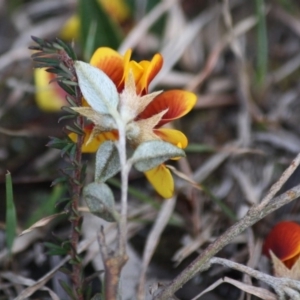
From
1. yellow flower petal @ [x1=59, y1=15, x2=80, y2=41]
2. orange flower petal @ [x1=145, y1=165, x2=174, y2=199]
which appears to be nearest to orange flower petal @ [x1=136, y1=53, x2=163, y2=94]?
orange flower petal @ [x1=145, y1=165, x2=174, y2=199]

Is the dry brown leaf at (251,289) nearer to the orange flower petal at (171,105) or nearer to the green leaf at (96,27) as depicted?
the orange flower petal at (171,105)

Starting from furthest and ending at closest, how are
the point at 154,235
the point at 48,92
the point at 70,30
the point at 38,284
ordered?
the point at 70,30
the point at 48,92
the point at 154,235
the point at 38,284

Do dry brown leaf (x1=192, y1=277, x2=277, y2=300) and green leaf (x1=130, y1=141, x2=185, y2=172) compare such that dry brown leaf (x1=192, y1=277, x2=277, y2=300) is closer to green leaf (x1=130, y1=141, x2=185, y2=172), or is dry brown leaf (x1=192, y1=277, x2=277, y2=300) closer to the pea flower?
the pea flower

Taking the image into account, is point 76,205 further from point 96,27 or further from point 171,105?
point 96,27

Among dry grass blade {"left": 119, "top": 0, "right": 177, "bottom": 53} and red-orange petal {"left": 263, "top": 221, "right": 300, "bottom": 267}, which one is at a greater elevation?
dry grass blade {"left": 119, "top": 0, "right": 177, "bottom": 53}

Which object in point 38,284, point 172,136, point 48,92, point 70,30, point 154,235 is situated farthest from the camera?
point 70,30

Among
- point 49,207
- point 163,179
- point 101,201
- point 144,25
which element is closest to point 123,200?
point 101,201

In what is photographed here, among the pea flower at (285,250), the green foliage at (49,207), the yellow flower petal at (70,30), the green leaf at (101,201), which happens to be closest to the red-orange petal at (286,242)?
the pea flower at (285,250)
